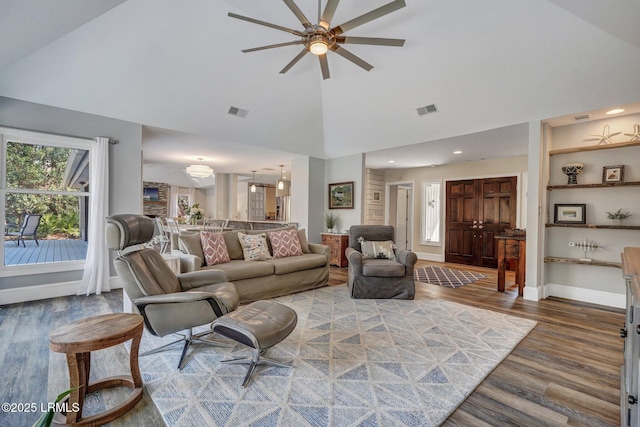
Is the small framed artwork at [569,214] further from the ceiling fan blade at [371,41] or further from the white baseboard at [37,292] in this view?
the white baseboard at [37,292]

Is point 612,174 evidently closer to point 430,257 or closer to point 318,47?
point 318,47

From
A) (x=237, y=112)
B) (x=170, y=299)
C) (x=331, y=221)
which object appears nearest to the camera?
(x=170, y=299)

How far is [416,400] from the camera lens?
193 centimetres

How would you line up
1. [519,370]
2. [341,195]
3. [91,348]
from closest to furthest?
1. [91,348]
2. [519,370]
3. [341,195]

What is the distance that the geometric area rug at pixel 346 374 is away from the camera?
178 centimetres

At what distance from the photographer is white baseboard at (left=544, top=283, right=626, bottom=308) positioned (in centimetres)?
394

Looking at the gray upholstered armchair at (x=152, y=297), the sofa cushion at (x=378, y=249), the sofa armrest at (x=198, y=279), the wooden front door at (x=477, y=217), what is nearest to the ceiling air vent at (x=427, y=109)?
the sofa cushion at (x=378, y=249)

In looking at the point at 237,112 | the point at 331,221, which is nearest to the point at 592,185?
the point at 331,221

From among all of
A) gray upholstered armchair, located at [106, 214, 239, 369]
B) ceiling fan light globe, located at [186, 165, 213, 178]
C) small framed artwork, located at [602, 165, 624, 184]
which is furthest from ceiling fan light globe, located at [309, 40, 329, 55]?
ceiling fan light globe, located at [186, 165, 213, 178]

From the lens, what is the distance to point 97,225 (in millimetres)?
4195

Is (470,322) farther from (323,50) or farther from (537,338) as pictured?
(323,50)

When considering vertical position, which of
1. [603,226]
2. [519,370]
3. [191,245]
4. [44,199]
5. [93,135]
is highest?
[93,135]

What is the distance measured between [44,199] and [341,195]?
5.03m

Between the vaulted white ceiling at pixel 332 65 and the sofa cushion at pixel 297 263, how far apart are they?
250 centimetres
